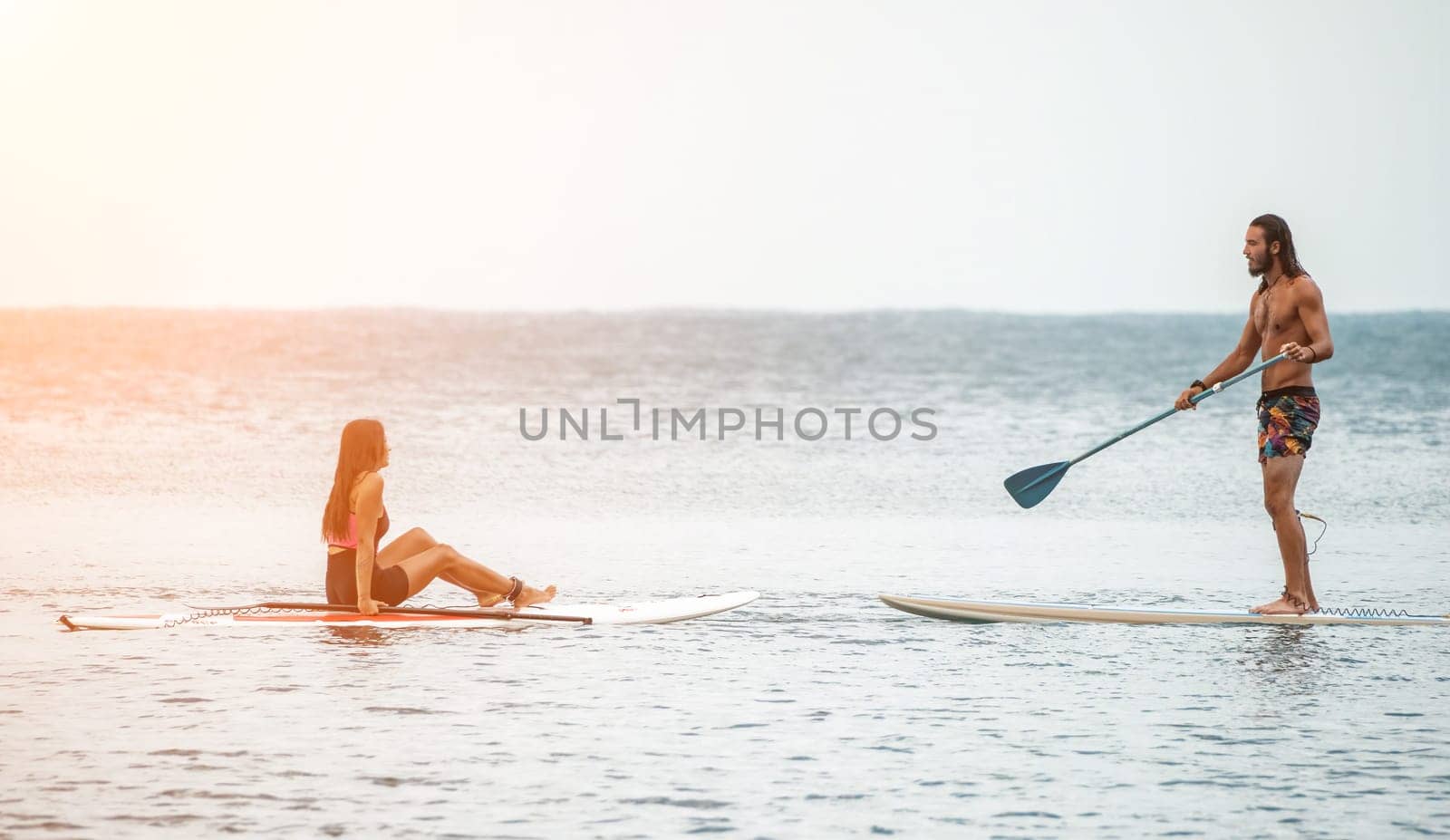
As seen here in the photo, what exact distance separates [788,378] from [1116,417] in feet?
42.9

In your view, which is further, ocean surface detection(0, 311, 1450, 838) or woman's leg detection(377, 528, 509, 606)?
woman's leg detection(377, 528, 509, 606)

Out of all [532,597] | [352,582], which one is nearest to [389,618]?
[352,582]

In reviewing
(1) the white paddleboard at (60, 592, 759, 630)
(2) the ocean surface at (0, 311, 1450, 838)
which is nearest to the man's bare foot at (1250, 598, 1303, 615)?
(2) the ocean surface at (0, 311, 1450, 838)

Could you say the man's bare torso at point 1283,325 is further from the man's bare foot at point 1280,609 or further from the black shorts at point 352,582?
the black shorts at point 352,582

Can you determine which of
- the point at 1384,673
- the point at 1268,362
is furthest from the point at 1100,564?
the point at 1384,673

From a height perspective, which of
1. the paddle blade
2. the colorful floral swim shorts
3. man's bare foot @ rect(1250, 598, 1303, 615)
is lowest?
man's bare foot @ rect(1250, 598, 1303, 615)

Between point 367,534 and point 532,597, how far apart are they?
73cm

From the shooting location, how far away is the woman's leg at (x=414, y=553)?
578cm

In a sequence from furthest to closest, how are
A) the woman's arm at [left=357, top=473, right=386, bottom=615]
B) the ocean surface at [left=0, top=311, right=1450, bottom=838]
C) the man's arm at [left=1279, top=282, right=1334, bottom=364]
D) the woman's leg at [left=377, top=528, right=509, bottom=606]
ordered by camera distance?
the woman's leg at [left=377, top=528, right=509, bottom=606] < the man's arm at [left=1279, top=282, right=1334, bottom=364] < the woman's arm at [left=357, top=473, right=386, bottom=615] < the ocean surface at [left=0, top=311, right=1450, bottom=838]

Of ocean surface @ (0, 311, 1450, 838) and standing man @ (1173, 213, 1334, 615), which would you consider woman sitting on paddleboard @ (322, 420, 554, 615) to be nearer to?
ocean surface @ (0, 311, 1450, 838)

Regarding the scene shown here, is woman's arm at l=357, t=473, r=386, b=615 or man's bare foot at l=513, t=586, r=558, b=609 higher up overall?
woman's arm at l=357, t=473, r=386, b=615

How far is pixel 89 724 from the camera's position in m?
4.10

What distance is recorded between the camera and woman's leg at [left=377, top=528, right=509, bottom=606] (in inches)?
228

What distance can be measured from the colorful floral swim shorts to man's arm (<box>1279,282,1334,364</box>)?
14 cm
